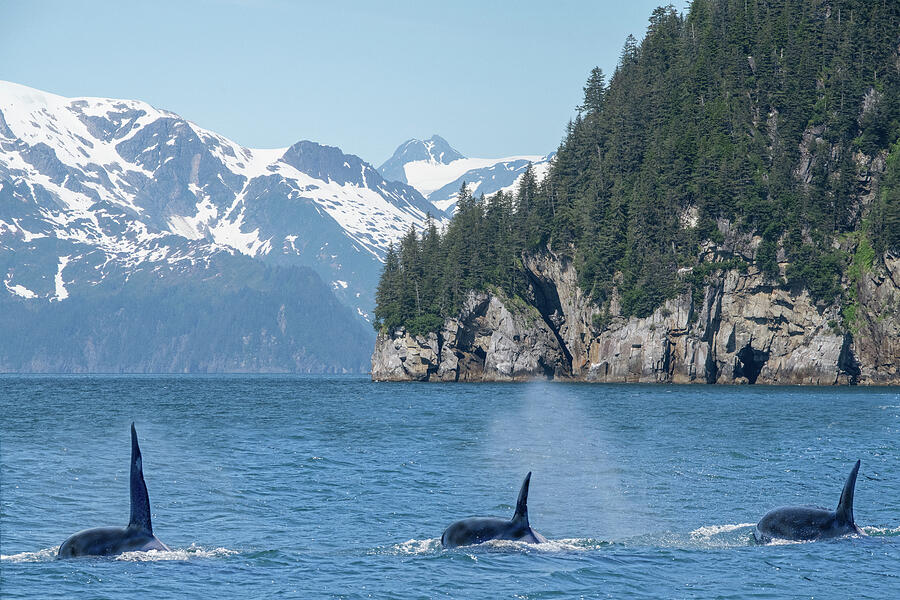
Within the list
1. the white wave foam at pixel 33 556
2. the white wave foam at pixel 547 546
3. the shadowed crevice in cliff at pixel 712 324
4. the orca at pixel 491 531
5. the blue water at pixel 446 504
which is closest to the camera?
the blue water at pixel 446 504

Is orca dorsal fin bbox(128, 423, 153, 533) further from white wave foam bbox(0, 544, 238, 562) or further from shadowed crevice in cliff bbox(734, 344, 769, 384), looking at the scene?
shadowed crevice in cliff bbox(734, 344, 769, 384)

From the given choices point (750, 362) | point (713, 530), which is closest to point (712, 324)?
point (750, 362)

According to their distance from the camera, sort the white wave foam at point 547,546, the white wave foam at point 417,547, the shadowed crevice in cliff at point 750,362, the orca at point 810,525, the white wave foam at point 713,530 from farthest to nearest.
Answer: the shadowed crevice in cliff at point 750,362, the white wave foam at point 713,530, the orca at point 810,525, the white wave foam at point 417,547, the white wave foam at point 547,546

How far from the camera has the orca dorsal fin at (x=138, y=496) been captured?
2847cm

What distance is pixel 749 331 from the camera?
179375mm

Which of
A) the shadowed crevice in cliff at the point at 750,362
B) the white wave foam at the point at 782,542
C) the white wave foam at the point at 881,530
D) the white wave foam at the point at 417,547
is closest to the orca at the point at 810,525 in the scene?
the white wave foam at the point at 782,542

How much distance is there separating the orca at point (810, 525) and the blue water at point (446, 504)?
1.86 ft

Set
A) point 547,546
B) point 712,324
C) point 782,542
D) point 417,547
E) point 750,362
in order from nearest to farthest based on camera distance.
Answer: point 547,546 → point 417,547 → point 782,542 → point 712,324 → point 750,362

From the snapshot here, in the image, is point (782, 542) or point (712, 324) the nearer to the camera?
point (782, 542)

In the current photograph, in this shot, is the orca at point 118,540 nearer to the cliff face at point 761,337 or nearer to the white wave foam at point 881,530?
the white wave foam at point 881,530

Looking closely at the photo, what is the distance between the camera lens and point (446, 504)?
137 ft

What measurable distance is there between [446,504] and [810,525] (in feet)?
46.2

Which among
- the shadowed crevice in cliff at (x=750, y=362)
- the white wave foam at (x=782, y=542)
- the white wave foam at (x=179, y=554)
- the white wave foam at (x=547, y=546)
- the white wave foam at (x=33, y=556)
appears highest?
the shadowed crevice in cliff at (x=750, y=362)

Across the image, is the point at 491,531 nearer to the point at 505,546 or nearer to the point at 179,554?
the point at 505,546
